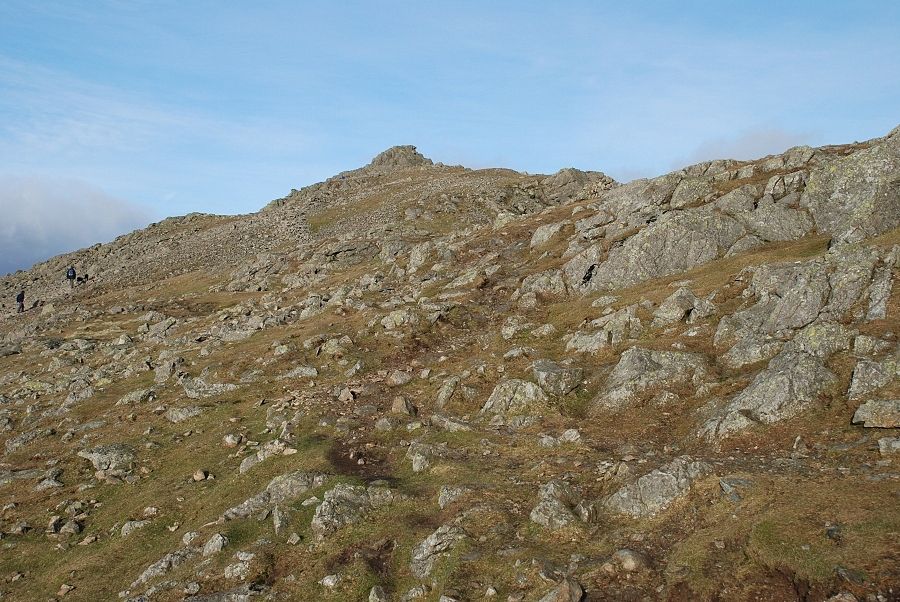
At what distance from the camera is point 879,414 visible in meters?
19.8

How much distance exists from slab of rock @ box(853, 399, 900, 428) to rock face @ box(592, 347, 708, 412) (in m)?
7.05

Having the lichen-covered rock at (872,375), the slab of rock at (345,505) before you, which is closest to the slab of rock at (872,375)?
the lichen-covered rock at (872,375)

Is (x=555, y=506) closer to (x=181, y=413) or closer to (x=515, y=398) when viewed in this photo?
(x=515, y=398)

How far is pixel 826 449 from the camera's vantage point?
19.7 metres

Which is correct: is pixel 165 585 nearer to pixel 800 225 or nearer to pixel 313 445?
pixel 313 445

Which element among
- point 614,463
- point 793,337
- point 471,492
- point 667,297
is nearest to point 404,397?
point 471,492

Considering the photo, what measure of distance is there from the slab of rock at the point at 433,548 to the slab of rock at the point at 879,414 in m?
14.5

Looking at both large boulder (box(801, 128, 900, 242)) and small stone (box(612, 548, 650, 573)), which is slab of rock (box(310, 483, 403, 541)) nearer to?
small stone (box(612, 548, 650, 573))

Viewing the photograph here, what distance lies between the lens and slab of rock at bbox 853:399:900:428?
1952cm

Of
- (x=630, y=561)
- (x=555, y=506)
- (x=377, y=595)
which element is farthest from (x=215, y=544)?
(x=630, y=561)

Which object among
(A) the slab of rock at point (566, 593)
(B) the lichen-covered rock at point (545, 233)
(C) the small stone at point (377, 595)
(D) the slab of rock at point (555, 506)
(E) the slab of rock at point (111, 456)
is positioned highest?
(B) the lichen-covered rock at point (545, 233)

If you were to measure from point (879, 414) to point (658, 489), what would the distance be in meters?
8.39

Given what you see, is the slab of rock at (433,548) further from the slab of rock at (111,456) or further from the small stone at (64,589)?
the slab of rock at (111,456)

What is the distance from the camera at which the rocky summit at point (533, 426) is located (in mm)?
17031
